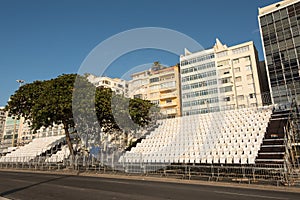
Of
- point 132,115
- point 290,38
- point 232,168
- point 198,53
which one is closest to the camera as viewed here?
point 232,168

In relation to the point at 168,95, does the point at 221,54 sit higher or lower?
higher

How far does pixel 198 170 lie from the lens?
1470 cm

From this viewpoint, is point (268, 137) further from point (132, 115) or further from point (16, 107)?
point (16, 107)

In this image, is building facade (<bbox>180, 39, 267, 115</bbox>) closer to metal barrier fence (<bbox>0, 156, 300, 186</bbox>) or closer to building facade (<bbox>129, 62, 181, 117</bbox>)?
building facade (<bbox>129, 62, 181, 117</bbox>)

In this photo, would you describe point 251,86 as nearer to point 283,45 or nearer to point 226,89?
point 226,89

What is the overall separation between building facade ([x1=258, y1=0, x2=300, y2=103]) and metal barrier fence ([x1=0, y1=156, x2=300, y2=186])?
3343 cm

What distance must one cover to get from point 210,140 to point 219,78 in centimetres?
4129

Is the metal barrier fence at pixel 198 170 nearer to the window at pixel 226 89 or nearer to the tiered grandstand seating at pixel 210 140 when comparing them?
the tiered grandstand seating at pixel 210 140

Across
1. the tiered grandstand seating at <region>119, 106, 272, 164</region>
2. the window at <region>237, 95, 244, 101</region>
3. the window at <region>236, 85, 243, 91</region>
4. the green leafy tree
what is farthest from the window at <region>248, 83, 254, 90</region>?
the green leafy tree

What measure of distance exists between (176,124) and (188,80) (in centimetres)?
3862

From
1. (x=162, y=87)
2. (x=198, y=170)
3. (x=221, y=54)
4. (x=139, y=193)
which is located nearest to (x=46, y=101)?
(x=198, y=170)

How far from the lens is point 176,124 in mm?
23125

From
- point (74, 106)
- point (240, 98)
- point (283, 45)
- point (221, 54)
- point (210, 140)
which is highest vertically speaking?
point (221, 54)

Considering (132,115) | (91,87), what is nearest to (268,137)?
(132,115)
